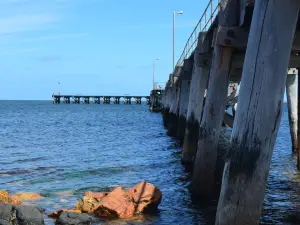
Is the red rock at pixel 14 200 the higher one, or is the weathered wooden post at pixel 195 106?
the weathered wooden post at pixel 195 106

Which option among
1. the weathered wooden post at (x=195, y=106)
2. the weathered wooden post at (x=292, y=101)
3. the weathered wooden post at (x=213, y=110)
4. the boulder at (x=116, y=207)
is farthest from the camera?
the weathered wooden post at (x=292, y=101)

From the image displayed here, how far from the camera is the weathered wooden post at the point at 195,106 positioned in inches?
647

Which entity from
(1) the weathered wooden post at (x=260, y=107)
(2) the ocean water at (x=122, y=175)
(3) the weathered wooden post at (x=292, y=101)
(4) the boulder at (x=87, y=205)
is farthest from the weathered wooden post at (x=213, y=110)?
(3) the weathered wooden post at (x=292, y=101)

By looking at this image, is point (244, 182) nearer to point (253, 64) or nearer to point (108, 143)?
point (253, 64)

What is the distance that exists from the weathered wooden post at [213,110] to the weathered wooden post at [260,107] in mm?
4398

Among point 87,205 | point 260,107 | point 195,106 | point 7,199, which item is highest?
point 260,107

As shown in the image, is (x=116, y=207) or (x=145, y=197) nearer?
(x=116, y=207)

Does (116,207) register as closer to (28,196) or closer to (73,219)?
(73,219)

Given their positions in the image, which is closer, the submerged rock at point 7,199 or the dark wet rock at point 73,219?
the dark wet rock at point 73,219

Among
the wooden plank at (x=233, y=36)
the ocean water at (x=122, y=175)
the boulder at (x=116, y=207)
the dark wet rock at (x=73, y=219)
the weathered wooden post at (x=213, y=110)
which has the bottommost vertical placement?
the ocean water at (x=122, y=175)

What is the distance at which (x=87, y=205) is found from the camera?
1158cm

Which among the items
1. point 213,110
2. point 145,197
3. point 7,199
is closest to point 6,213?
point 7,199

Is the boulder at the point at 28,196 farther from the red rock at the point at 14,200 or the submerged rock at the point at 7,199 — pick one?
the submerged rock at the point at 7,199

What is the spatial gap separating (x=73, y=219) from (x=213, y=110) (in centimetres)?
440
